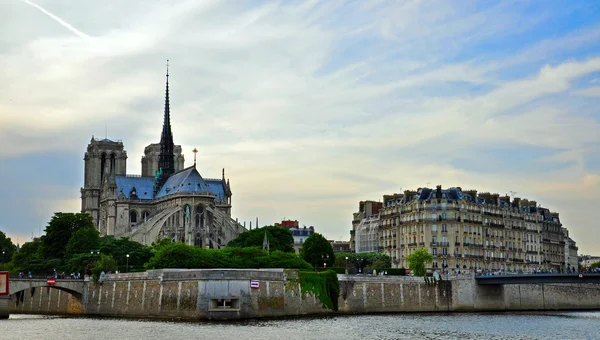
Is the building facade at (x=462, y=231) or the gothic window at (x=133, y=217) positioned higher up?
the gothic window at (x=133, y=217)

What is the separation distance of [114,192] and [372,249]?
48.8 metres

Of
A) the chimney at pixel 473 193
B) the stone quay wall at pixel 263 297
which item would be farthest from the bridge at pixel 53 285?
the chimney at pixel 473 193

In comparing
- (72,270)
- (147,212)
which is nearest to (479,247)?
(72,270)

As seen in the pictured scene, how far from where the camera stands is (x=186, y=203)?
496 feet

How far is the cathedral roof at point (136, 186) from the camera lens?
16638 centimetres

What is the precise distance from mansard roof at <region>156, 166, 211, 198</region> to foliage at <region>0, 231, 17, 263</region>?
25500mm

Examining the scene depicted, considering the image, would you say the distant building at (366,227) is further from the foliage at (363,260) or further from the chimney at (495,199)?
the chimney at (495,199)

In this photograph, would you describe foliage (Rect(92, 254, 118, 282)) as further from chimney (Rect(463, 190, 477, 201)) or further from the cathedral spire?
the cathedral spire

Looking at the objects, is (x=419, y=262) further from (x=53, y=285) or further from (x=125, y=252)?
(x=53, y=285)

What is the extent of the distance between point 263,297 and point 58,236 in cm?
5254

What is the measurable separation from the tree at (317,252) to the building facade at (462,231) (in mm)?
18488

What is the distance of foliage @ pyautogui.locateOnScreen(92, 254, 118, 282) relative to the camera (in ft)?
309

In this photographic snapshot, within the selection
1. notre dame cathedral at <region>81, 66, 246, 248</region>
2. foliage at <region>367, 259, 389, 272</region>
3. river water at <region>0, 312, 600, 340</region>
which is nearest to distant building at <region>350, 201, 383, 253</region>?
foliage at <region>367, 259, 389, 272</region>

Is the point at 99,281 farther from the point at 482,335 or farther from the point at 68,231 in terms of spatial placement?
the point at 482,335
